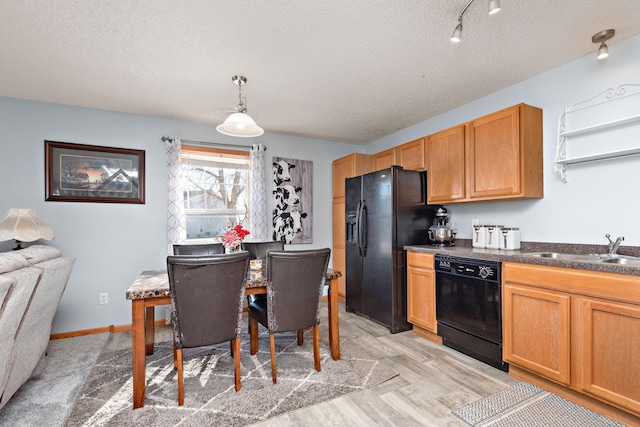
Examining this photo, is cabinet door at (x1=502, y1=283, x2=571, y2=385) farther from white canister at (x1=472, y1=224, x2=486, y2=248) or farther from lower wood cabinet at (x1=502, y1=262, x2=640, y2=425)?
white canister at (x1=472, y1=224, x2=486, y2=248)

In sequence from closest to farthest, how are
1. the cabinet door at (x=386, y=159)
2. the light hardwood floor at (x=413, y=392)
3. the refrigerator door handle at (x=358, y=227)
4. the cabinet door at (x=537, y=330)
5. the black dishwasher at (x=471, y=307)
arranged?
the light hardwood floor at (x=413, y=392), the cabinet door at (x=537, y=330), the black dishwasher at (x=471, y=307), the refrigerator door handle at (x=358, y=227), the cabinet door at (x=386, y=159)

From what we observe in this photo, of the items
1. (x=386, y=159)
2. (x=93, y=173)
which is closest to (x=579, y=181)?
(x=386, y=159)

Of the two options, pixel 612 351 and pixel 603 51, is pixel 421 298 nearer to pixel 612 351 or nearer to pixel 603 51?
pixel 612 351

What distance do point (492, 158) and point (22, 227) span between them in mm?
4311

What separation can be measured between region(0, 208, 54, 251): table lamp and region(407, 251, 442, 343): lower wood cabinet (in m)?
3.60

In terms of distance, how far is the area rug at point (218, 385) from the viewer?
1856mm

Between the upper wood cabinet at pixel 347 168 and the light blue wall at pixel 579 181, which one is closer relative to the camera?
the light blue wall at pixel 579 181

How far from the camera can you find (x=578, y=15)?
76.9 inches

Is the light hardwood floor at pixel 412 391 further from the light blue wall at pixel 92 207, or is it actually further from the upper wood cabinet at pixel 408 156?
the upper wood cabinet at pixel 408 156

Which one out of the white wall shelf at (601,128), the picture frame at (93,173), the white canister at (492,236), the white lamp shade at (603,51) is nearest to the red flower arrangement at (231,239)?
the picture frame at (93,173)

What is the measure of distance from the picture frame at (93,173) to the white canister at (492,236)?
151 inches

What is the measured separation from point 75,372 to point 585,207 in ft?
14.0

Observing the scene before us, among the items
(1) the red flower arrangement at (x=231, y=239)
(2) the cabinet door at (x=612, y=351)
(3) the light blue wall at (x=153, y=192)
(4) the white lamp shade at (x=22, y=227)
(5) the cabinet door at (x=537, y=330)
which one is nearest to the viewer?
(2) the cabinet door at (x=612, y=351)

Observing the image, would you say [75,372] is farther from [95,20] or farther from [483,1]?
[483,1]
